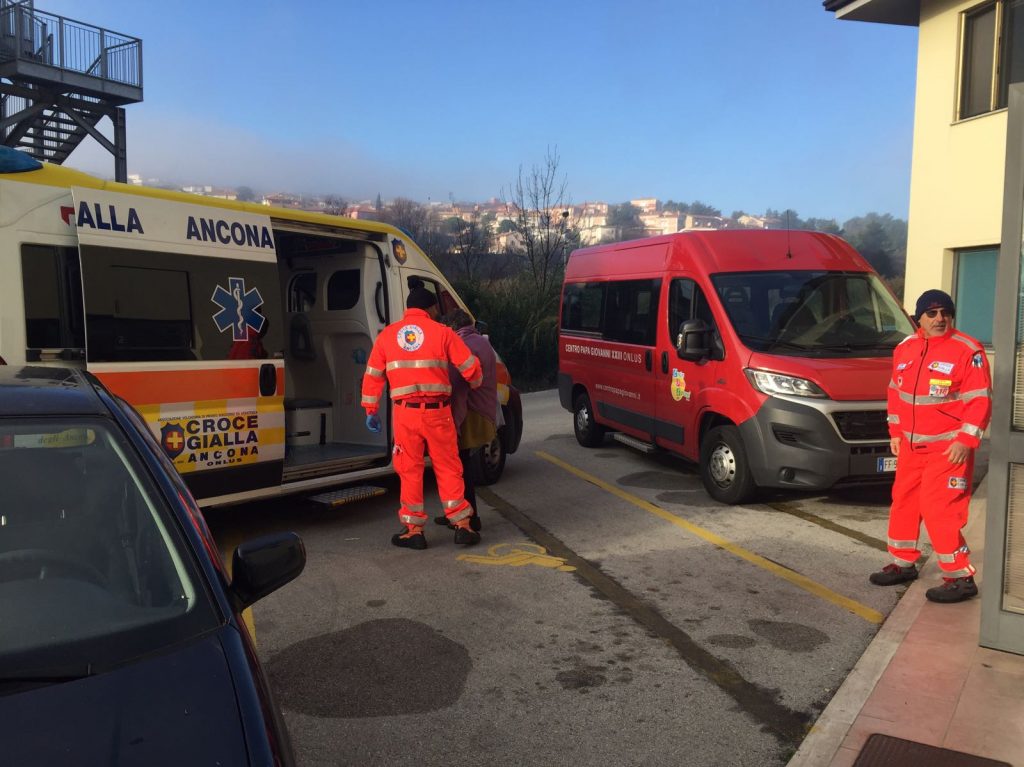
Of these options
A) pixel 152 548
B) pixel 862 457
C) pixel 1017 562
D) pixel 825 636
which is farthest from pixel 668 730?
pixel 862 457

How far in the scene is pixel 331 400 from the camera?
27.4 ft

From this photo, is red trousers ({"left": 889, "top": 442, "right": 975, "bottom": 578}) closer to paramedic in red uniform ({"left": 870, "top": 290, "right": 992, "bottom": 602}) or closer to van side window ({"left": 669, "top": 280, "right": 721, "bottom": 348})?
paramedic in red uniform ({"left": 870, "top": 290, "right": 992, "bottom": 602})

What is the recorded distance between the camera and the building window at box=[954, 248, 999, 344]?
1135 centimetres

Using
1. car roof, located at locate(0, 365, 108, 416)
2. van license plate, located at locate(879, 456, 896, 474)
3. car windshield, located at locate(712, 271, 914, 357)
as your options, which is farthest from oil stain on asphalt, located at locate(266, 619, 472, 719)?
car windshield, located at locate(712, 271, 914, 357)

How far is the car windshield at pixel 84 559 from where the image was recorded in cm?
216

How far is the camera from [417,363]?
19.8 feet

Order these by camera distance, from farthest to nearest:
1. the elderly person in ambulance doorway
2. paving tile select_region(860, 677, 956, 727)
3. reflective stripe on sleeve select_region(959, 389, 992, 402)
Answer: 1. the elderly person in ambulance doorway
2. reflective stripe on sleeve select_region(959, 389, 992, 402)
3. paving tile select_region(860, 677, 956, 727)

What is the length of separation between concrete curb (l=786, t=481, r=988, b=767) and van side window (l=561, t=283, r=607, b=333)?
5.03 m

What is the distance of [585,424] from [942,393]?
5.79 m

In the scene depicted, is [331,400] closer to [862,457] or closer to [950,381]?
[862,457]

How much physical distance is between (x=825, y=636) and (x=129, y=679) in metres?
3.72

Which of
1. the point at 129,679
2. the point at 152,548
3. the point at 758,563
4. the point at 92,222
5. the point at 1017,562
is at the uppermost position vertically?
the point at 92,222

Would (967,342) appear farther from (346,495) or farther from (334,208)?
(334,208)

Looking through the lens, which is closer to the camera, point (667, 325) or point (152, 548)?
point (152, 548)
